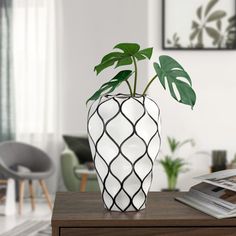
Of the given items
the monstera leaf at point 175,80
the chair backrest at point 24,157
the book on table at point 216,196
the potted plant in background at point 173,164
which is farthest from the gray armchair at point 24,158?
the monstera leaf at point 175,80

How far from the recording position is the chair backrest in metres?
6.28

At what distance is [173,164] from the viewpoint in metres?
6.45

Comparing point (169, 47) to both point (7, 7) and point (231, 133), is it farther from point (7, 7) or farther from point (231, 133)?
point (7, 7)

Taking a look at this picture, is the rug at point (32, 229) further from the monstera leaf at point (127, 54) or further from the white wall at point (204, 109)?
the monstera leaf at point (127, 54)

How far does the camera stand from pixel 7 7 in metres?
7.07

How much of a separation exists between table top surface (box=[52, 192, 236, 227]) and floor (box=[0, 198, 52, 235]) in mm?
3405

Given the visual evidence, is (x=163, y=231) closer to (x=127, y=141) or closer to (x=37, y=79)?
(x=127, y=141)

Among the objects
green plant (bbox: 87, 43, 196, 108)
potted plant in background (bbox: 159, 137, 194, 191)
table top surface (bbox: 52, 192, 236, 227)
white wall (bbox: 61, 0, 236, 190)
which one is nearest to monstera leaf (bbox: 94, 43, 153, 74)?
green plant (bbox: 87, 43, 196, 108)

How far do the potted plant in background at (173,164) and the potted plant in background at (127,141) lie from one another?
4957 millimetres

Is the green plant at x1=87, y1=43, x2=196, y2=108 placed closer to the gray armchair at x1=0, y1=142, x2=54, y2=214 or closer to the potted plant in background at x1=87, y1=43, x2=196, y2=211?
the potted plant in background at x1=87, y1=43, x2=196, y2=211

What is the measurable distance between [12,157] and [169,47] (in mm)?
1982

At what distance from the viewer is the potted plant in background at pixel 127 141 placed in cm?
147

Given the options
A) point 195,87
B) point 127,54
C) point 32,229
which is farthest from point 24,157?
point 127,54

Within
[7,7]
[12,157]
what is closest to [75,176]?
[12,157]
